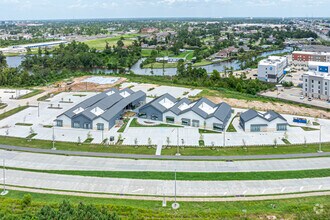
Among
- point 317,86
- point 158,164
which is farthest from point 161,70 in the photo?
point 158,164

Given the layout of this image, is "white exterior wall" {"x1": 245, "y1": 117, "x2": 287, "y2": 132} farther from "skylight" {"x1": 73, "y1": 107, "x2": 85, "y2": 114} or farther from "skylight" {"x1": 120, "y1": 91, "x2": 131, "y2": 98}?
"skylight" {"x1": 73, "y1": 107, "x2": 85, "y2": 114}

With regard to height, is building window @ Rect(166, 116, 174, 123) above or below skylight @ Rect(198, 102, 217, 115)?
below

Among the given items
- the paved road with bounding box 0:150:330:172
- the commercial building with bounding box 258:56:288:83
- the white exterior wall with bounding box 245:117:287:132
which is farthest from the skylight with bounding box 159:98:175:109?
the commercial building with bounding box 258:56:288:83

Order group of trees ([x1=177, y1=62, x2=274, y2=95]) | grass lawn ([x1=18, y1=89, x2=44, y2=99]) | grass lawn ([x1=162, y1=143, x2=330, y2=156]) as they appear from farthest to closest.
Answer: group of trees ([x1=177, y1=62, x2=274, y2=95]) < grass lawn ([x1=18, y1=89, x2=44, y2=99]) < grass lawn ([x1=162, y1=143, x2=330, y2=156])

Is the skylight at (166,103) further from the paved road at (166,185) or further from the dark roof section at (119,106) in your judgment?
the paved road at (166,185)

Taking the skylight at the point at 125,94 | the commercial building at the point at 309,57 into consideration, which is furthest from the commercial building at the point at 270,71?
the skylight at the point at 125,94
